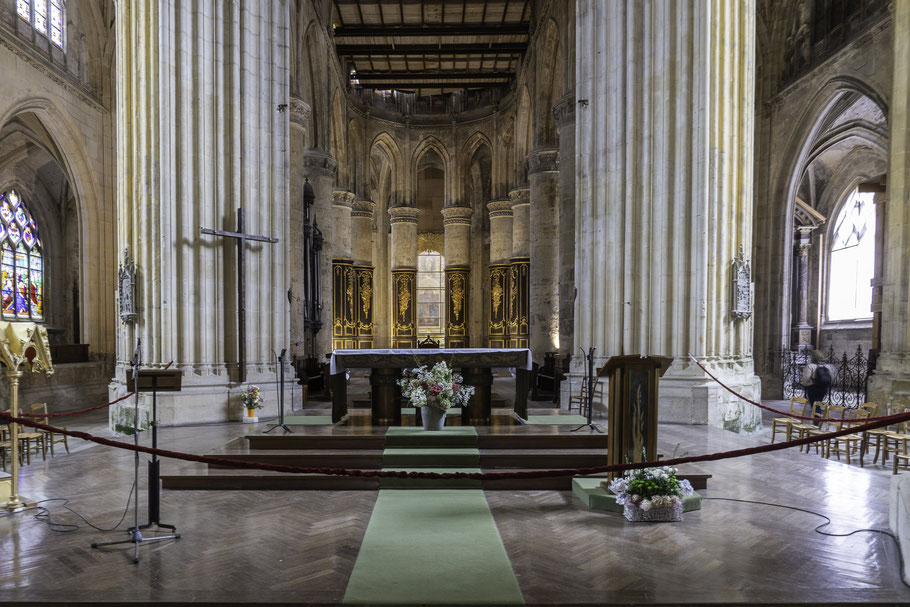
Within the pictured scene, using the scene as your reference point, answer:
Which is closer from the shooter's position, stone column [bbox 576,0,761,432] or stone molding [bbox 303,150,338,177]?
stone column [bbox 576,0,761,432]

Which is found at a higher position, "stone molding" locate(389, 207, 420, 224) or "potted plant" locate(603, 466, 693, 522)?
"stone molding" locate(389, 207, 420, 224)

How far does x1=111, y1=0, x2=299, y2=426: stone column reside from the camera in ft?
33.8

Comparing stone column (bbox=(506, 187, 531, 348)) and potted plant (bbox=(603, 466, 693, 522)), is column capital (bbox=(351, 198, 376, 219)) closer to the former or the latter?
stone column (bbox=(506, 187, 531, 348))

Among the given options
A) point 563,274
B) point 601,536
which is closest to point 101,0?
point 563,274

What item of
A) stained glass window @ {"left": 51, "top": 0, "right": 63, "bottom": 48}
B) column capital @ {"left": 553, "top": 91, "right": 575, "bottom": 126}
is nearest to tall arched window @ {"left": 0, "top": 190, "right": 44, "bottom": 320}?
stained glass window @ {"left": 51, "top": 0, "right": 63, "bottom": 48}

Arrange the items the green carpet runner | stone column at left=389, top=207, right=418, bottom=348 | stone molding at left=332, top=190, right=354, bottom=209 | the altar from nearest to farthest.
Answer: the green carpet runner < the altar < stone molding at left=332, top=190, right=354, bottom=209 < stone column at left=389, top=207, right=418, bottom=348

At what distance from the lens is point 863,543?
4.85m

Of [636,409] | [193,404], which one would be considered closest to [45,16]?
[193,404]

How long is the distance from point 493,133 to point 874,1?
1565 cm

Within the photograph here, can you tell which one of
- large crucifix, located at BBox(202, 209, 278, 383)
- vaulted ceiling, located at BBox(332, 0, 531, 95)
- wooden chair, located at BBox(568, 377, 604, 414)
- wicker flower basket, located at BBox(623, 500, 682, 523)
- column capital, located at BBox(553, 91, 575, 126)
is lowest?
wicker flower basket, located at BBox(623, 500, 682, 523)

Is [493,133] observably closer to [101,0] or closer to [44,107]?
[101,0]

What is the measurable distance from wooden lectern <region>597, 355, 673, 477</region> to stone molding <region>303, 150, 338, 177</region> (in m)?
15.3

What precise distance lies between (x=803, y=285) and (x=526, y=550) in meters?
26.1

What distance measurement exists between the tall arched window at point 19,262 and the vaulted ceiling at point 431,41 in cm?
1325
